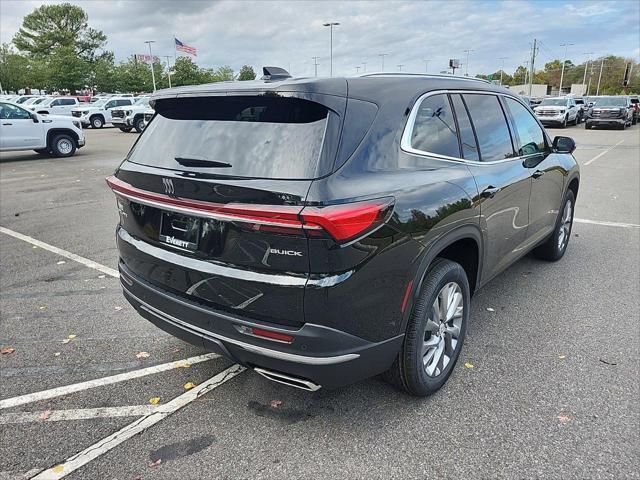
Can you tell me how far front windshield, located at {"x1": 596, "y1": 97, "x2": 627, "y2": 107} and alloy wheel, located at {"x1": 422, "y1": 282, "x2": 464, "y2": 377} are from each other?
30.7 metres

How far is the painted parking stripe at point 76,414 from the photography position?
9.19ft

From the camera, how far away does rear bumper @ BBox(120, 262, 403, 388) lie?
2254mm

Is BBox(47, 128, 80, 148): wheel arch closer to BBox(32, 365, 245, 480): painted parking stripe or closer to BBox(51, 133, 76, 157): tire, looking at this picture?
BBox(51, 133, 76, 157): tire

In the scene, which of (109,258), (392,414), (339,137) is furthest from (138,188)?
(109,258)

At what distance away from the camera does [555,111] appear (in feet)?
94.1

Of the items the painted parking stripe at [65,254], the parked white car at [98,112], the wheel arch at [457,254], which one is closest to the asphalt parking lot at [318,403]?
the painted parking stripe at [65,254]

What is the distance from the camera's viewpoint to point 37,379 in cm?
320

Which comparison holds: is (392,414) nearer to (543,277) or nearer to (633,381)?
(633,381)

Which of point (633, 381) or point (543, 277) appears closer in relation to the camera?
point (633, 381)

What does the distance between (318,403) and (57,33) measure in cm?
8961

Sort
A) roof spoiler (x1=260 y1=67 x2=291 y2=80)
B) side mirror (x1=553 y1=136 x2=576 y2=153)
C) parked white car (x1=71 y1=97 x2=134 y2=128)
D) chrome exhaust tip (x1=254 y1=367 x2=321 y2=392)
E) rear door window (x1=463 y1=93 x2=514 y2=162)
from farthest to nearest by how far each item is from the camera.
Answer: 1. parked white car (x1=71 y1=97 x2=134 y2=128)
2. side mirror (x1=553 y1=136 x2=576 y2=153)
3. rear door window (x1=463 y1=93 x2=514 y2=162)
4. roof spoiler (x1=260 y1=67 x2=291 y2=80)
5. chrome exhaust tip (x1=254 y1=367 x2=321 y2=392)

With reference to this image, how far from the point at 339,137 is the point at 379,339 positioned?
3.31 ft

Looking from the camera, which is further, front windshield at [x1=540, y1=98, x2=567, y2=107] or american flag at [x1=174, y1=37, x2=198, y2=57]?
american flag at [x1=174, y1=37, x2=198, y2=57]

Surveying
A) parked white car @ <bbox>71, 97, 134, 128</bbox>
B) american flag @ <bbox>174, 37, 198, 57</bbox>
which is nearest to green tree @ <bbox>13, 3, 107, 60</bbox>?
american flag @ <bbox>174, 37, 198, 57</bbox>
